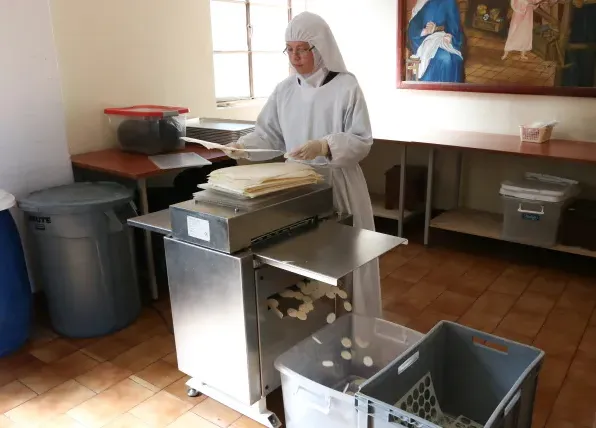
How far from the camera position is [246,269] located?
175 centimetres

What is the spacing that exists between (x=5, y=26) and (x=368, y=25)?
8.41ft

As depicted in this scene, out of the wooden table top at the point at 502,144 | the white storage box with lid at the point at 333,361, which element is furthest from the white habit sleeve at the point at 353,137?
the wooden table top at the point at 502,144

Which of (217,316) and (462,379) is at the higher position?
(217,316)

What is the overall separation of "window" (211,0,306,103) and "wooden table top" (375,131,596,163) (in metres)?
1.35

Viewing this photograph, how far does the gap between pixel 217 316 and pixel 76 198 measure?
103 centimetres

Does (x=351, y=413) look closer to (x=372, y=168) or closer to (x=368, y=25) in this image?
(x=372, y=168)

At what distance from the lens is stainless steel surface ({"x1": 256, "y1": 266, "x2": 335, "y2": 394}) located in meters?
1.85

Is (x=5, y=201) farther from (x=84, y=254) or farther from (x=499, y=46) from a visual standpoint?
(x=499, y=46)

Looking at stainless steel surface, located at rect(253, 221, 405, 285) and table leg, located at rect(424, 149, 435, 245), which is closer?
stainless steel surface, located at rect(253, 221, 405, 285)

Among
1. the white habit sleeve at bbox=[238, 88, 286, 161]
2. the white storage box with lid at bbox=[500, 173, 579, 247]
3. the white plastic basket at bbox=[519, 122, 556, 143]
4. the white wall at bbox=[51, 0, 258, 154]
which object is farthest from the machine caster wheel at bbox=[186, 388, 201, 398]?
the white plastic basket at bbox=[519, 122, 556, 143]

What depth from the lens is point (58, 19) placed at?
2.80m

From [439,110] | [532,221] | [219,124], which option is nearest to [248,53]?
[219,124]

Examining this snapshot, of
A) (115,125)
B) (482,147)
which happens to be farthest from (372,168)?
(115,125)

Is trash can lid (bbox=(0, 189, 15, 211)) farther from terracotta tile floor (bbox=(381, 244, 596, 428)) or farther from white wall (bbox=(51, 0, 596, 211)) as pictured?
terracotta tile floor (bbox=(381, 244, 596, 428))
